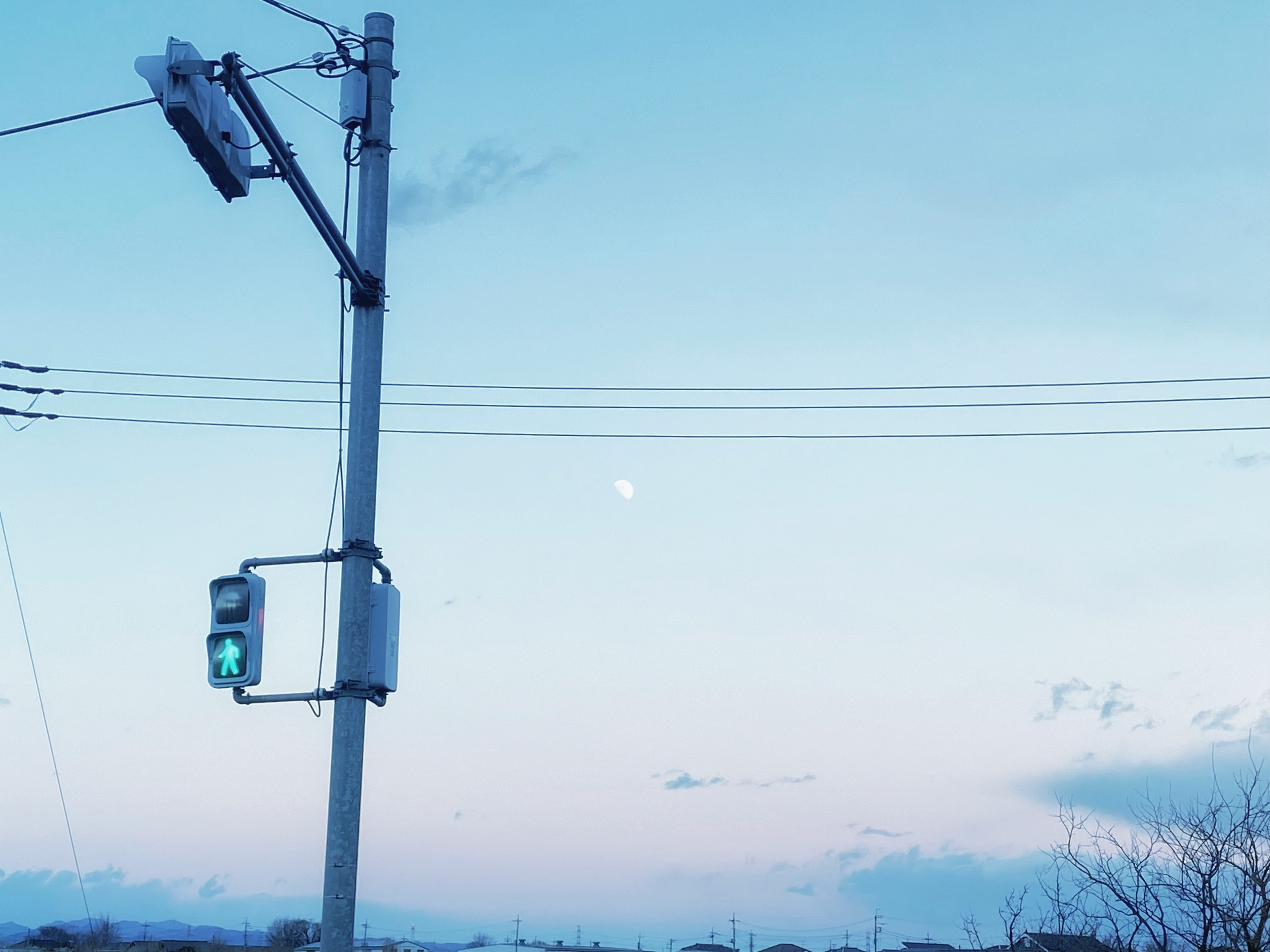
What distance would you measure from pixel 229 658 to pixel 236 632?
177 mm

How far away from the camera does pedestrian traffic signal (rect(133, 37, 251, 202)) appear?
7207mm

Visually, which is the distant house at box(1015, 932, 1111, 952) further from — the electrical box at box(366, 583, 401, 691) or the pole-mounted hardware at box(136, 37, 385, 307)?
the pole-mounted hardware at box(136, 37, 385, 307)

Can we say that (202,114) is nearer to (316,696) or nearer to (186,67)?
(186,67)

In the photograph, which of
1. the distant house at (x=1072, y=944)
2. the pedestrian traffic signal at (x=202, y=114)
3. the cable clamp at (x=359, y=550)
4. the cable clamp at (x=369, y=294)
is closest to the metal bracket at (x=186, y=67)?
the pedestrian traffic signal at (x=202, y=114)

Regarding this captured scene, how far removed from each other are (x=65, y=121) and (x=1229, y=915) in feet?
44.3

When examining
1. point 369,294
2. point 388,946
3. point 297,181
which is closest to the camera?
point 297,181

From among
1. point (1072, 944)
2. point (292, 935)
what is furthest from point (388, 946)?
point (1072, 944)

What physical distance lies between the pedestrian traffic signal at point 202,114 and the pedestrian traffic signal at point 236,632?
2.59m

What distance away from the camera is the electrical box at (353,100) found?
939cm

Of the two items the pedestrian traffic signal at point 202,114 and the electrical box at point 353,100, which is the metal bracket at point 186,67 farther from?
the electrical box at point 353,100

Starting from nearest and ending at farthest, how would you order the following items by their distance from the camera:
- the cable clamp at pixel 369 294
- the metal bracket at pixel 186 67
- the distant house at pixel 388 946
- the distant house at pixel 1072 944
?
the metal bracket at pixel 186 67 < the cable clamp at pixel 369 294 < the distant house at pixel 1072 944 < the distant house at pixel 388 946

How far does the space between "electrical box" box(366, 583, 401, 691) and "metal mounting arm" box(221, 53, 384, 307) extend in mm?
2194

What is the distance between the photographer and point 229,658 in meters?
8.26

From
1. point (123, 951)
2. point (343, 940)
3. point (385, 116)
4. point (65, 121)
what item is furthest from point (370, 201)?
point (123, 951)
